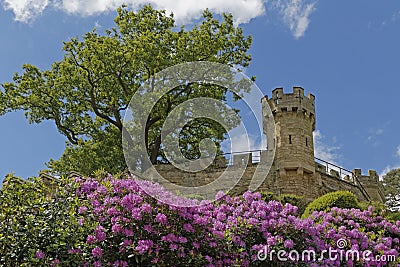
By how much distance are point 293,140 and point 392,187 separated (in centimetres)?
1718

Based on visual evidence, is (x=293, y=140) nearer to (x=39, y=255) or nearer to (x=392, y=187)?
(x=392, y=187)

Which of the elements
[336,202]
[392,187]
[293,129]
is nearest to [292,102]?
[293,129]

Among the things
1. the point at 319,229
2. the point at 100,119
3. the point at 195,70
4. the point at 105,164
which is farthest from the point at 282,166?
the point at 319,229

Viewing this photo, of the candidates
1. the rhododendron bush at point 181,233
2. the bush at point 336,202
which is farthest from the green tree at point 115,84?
the rhododendron bush at point 181,233

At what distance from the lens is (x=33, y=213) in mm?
7141

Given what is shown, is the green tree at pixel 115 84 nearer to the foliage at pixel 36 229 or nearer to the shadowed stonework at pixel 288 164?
the shadowed stonework at pixel 288 164

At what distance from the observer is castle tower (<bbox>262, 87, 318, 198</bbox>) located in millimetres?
23797

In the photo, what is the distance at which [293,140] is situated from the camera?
80.3 ft

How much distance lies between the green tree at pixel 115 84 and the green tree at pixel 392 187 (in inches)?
687

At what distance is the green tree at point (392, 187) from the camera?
122 ft

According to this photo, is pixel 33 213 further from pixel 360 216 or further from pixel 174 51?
pixel 174 51

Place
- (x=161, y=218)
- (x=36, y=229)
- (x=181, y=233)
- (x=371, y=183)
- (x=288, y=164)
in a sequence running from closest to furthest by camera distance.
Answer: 1. (x=36, y=229)
2. (x=161, y=218)
3. (x=181, y=233)
4. (x=288, y=164)
5. (x=371, y=183)

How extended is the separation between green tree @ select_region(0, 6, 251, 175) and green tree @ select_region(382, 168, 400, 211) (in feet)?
57.2

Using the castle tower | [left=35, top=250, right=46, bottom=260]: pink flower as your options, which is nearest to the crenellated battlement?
the castle tower
